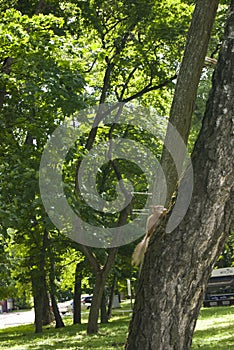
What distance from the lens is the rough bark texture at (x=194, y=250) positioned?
421 cm

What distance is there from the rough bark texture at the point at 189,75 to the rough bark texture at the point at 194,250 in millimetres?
3303

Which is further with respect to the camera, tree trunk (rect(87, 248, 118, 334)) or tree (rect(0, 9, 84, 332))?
tree trunk (rect(87, 248, 118, 334))

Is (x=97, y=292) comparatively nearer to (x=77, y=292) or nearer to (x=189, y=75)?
(x=77, y=292)

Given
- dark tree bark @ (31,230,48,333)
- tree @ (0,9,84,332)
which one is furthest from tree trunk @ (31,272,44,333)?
tree @ (0,9,84,332)

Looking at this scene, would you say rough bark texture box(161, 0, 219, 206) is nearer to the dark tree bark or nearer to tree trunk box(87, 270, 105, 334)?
tree trunk box(87, 270, 105, 334)

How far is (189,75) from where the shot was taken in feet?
25.6

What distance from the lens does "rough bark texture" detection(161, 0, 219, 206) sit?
25.1ft

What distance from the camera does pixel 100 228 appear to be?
1855 cm

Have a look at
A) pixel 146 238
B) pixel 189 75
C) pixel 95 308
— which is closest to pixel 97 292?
pixel 95 308

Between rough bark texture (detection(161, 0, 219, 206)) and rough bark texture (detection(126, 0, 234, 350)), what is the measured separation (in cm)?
330

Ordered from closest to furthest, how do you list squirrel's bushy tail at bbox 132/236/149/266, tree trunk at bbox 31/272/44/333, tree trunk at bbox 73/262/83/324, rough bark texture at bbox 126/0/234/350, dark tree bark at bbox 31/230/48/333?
rough bark texture at bbox 126/0/234/350, squirrel's bushy tail at bbox 132/236/149/266, dark tree bark at bbox 31/230/48/333, tree trunk at bbox 31/272/44/333, tree trunk at bbox 73/262/83/324

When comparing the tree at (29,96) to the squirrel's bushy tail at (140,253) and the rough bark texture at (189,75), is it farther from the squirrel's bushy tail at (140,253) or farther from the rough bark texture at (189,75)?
the squirrel's bushy tail at (140,253)

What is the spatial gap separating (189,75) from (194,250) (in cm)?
392

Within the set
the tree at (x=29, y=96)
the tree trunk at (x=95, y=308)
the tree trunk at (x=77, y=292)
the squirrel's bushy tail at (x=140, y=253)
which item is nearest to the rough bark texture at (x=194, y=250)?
the squirrel's bushy tail at (x=140, y=253)
